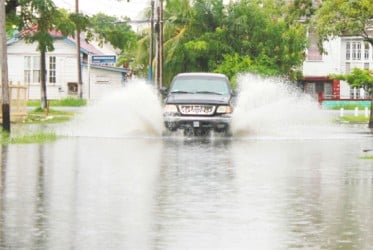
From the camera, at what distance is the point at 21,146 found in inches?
1125

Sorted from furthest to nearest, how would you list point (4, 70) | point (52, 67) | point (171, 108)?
point (52, 67), point (171, 108), point (4, 70)

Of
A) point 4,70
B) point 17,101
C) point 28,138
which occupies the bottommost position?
point 28,138

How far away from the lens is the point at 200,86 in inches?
1412

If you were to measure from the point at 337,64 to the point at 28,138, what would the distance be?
2683 inches

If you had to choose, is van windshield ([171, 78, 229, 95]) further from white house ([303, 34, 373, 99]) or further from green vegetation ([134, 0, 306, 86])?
white house ([303, 34, 373, 99])

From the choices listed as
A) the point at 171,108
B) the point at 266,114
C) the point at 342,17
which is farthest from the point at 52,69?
the point at 171,108

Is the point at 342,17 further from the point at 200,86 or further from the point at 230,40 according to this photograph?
the point at 230,40

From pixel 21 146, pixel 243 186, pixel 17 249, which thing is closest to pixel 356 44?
pixel 21 146

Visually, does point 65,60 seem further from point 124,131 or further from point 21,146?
point 21,146

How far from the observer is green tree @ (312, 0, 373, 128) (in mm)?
45656

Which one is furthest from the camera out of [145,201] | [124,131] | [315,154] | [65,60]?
[65,60]

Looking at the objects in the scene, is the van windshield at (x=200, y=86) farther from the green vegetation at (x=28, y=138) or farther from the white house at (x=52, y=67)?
the white house at (x=52, y=67)

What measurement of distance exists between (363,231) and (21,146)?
16.6 meters

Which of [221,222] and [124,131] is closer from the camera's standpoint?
[221,222]
